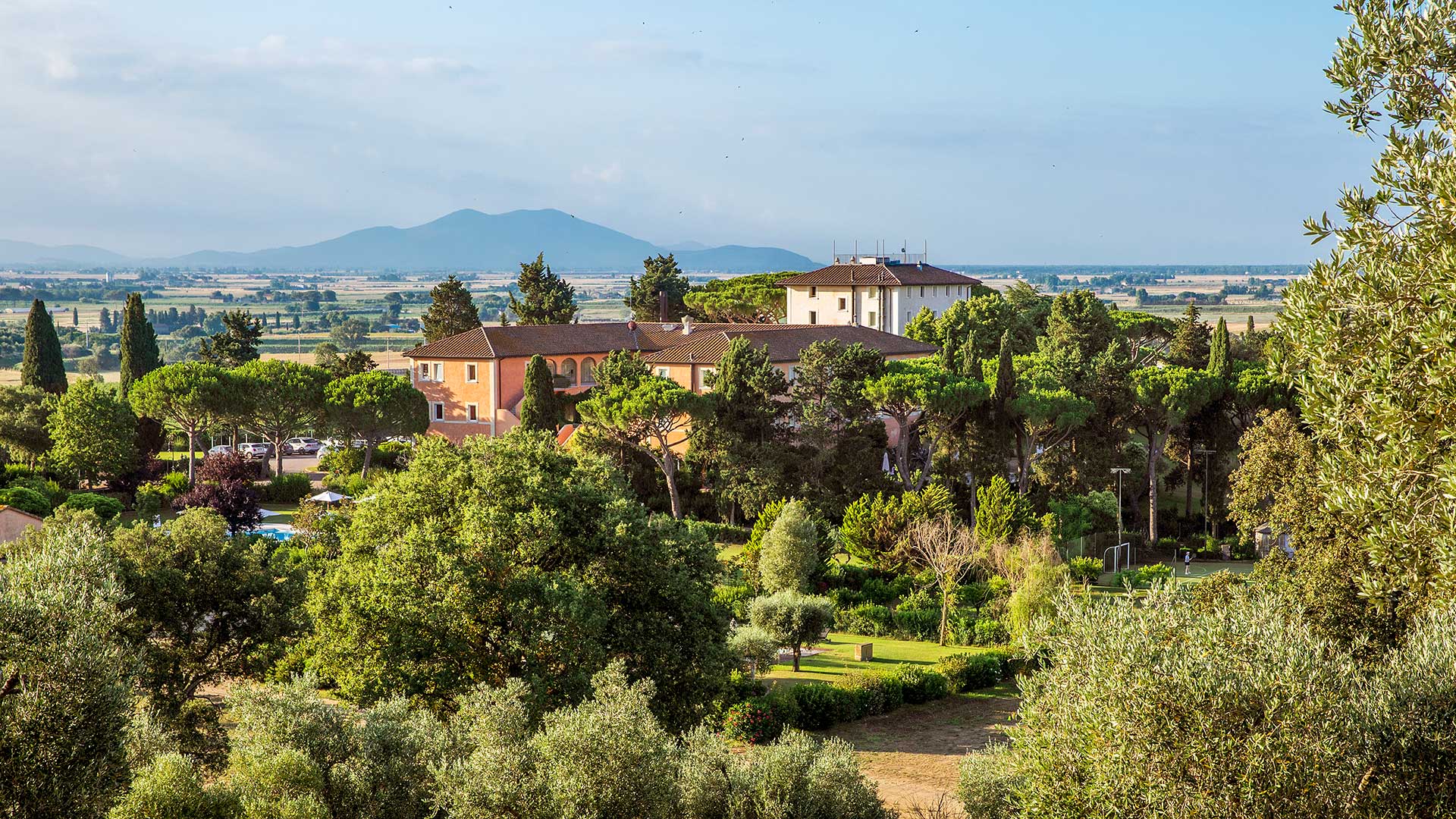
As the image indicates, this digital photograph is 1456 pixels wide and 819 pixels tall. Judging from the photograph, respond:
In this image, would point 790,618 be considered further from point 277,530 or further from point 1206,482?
point 1206,482

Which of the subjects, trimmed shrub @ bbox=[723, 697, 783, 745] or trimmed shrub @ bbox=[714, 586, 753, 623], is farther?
trimmed shrub @ bbox=[714, 586, 753, 623]

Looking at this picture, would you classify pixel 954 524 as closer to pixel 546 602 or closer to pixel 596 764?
pixel 546 602

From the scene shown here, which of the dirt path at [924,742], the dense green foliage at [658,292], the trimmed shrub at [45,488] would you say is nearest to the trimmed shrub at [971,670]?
the dirt path at [924,742]

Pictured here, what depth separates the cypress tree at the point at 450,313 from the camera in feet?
221

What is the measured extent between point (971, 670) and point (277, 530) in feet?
75.6

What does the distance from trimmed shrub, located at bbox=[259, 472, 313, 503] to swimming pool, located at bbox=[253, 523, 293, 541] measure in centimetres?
526

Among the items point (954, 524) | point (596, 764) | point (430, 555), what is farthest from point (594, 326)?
point (596, 764)

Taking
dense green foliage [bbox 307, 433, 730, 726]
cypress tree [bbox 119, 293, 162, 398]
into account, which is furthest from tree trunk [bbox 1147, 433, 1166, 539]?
cypress tree [bbox 119, 293, 162, 398]

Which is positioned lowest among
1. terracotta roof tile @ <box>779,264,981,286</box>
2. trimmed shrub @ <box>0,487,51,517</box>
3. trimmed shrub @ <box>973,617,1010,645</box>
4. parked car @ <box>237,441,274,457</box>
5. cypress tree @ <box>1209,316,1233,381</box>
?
trimmed shrub @ <box>973,617,1010,645</box>

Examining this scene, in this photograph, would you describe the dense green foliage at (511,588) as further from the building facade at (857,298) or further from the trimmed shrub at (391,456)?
the building facade at (857,298)

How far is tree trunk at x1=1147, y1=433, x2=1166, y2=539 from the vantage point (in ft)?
144

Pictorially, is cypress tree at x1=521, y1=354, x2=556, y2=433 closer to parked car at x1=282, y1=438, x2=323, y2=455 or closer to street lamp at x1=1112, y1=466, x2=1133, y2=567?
parked car at x1=282, y1=438, x2=323, y2=455

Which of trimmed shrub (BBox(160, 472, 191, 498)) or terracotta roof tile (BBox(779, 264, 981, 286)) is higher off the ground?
terracotta roof tile (BBox(779, 264, 981, 286))

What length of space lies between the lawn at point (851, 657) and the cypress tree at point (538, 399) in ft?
67.1
